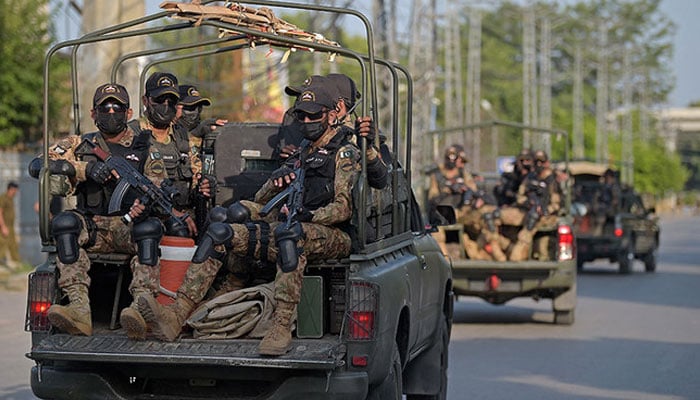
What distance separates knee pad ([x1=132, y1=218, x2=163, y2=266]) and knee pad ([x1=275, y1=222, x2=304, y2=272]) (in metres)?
0.74

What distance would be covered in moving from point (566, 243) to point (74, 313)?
9627mm

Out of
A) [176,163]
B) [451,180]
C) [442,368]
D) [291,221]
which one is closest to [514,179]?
[451,180]

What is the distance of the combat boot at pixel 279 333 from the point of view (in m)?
7.16

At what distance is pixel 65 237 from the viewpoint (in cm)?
771

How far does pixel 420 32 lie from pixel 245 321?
24.2 meters

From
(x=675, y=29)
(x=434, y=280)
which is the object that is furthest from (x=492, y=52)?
(x=434, y=280)

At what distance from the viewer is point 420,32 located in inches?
1234

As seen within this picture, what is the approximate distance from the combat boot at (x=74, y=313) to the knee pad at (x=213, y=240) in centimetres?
62

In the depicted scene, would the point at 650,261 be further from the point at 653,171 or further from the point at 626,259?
the point at 653,171

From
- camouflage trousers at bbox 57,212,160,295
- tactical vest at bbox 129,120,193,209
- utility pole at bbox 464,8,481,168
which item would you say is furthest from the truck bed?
utility pole at bbox 464,8,481,168

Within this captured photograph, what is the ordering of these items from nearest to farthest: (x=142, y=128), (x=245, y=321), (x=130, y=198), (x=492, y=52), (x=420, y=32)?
(x=245, y=321) → (x=130, y=198) → (x=142, y=128) → (x=420, y=32) → (x=492, y=52)

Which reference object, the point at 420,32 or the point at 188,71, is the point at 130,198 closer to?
the point at 188,71

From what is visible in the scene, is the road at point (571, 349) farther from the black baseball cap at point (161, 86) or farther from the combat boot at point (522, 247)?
the black baseball cap at point (161, 86)

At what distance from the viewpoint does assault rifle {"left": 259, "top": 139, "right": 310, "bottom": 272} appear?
7.39 meters
